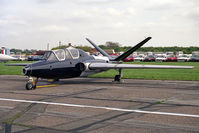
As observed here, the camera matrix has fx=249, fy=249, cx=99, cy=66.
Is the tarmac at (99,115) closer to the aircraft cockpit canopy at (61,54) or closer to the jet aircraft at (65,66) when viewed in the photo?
the jet aircraft at (65,66)

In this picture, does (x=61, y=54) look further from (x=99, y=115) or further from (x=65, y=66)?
(x=99, y=115)

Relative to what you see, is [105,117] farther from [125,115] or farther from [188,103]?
[188,103]

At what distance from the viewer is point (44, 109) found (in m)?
8.90

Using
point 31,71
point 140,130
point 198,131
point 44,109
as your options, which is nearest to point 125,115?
point 140,130

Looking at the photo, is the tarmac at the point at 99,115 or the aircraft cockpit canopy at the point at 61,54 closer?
the tarmac at the point at 99,115

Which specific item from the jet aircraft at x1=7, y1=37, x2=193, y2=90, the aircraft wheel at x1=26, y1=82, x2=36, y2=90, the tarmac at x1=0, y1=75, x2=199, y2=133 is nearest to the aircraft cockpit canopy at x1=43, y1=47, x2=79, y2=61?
the jet aircraft at x1=7, y1=37, x2=193, y2=90

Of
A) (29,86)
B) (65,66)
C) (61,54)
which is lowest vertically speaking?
(29,86)

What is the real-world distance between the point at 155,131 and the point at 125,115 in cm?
180

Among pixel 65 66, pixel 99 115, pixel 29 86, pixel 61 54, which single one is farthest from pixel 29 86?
pixel 99 115

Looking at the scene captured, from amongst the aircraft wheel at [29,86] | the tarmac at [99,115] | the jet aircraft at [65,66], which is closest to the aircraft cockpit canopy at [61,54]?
the jet aircraft at [65,66]

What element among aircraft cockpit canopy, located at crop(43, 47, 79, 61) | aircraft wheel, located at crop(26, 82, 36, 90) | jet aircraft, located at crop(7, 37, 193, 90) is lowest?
aircraft wheel, located at crop(26, 82, 36, 90)

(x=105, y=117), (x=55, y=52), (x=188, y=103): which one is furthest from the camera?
(x=55, y=52)

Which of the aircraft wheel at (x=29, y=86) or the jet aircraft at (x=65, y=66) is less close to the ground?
the jet aircraft at (x=65, y=66)

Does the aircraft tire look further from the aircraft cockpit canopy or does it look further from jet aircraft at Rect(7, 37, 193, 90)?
the aircraft cockpit canopy
